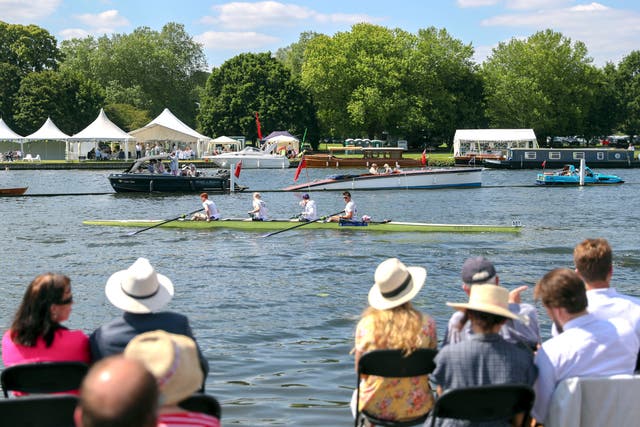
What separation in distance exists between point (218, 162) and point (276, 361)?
67.9 m

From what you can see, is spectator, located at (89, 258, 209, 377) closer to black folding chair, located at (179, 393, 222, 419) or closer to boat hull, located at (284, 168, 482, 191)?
black folding chair, located at (179, 393, 222, 419)

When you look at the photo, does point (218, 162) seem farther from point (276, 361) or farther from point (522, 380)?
point (522, 380)

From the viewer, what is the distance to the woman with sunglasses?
5621 millimetres

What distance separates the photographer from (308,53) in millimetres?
104375

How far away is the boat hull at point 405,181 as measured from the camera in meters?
52.1

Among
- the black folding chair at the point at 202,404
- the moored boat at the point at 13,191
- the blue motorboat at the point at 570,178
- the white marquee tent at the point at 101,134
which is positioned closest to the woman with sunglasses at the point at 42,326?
the black folding chair at the point at 202,404

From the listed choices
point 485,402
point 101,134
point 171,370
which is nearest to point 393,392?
point 485,402

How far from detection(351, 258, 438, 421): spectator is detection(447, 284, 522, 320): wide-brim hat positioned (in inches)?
22.0

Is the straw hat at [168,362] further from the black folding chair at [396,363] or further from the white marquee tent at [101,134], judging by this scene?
the white marquee tent at [101,134]

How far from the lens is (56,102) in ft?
303

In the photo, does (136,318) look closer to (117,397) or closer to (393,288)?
(393,288)

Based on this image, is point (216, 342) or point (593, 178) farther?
point (593, 178)

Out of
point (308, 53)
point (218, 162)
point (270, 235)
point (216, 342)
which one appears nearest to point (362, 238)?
point (270, 235)

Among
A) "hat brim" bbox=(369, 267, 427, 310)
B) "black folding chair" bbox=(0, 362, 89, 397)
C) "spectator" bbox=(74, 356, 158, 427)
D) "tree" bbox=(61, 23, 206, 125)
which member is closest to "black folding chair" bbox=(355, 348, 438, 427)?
"hat brim" bbox=(369, 267, 427, 310)
